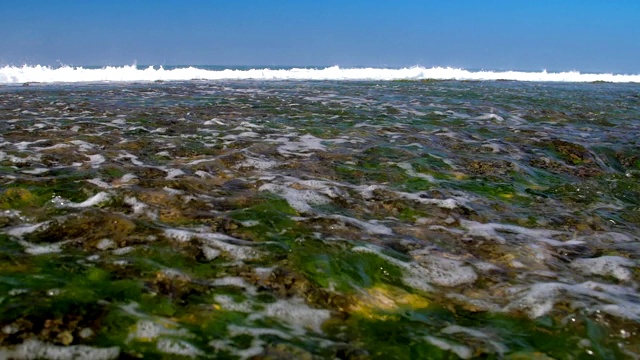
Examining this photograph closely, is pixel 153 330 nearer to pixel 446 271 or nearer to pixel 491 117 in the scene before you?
pixel 446 271

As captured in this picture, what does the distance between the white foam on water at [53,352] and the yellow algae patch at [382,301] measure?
1389 millimetres

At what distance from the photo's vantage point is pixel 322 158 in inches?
277

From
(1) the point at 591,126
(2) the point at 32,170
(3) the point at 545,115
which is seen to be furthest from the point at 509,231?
(3) the point at 545,115

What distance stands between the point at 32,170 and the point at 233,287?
3676 millimetres

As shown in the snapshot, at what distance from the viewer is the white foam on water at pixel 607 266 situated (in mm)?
3834

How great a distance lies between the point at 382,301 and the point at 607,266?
1888 millimetres

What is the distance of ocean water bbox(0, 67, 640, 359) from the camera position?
278cm

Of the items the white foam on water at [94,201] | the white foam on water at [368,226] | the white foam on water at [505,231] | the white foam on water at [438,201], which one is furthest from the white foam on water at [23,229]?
the white foam on water at [505,231]

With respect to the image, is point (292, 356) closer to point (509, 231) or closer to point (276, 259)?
point (276, 259)

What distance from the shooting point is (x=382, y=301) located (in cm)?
331

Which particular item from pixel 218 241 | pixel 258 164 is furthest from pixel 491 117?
pixel 218 241

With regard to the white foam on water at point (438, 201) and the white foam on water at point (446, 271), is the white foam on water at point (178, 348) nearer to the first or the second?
the white foam on water at point (446, 271)

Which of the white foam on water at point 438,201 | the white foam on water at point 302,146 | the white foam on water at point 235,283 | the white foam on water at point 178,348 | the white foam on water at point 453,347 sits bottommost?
the white foam on water at point 453,347

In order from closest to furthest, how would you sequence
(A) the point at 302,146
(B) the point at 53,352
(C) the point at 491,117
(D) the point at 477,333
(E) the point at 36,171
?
(B) the point at 53,352, (D) the point at 477,333, (E) the point at 36,171, (A) the point at 302,146, (C) the point at 491,117
